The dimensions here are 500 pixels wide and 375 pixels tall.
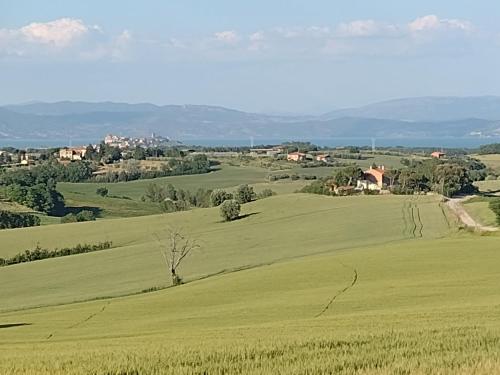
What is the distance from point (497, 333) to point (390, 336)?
1.84 meters

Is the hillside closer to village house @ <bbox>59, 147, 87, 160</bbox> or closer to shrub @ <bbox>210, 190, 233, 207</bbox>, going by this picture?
shrub @ <bbox>210, 190, 233, 207</bbox>

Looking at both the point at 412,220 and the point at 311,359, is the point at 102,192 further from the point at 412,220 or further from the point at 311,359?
the point at 311,359

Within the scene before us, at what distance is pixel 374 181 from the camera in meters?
111

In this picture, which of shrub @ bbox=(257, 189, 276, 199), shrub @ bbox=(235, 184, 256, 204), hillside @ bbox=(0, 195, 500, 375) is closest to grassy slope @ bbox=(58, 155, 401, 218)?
shrub @ bbox=(257, 189, 276, 199)

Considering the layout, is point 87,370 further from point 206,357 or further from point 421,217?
point 421,217

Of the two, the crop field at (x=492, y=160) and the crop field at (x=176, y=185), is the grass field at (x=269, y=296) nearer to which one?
the crop field at (x=176, y=185)

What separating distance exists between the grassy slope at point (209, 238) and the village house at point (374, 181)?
1865cm

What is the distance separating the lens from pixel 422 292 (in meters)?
30.0

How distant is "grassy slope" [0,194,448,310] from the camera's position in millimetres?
47844

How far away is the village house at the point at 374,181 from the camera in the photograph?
108875 millimetres

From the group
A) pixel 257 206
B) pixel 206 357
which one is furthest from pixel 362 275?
pixel 257 206

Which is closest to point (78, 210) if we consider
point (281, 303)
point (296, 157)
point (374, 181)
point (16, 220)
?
point (16, 220)

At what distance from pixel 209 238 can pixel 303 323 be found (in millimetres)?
46329

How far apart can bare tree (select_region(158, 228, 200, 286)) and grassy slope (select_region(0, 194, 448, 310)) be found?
672 mm
